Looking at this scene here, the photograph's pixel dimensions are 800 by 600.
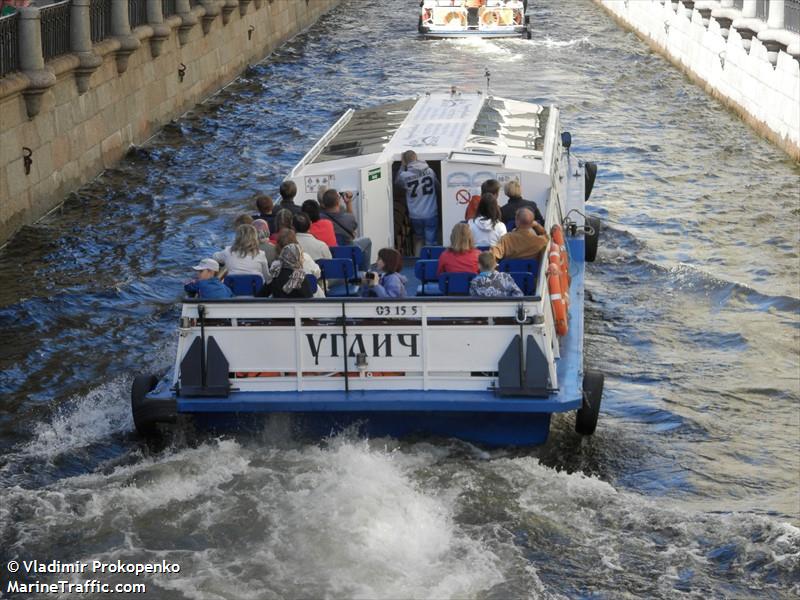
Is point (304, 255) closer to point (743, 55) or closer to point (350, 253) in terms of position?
point (350, 253)

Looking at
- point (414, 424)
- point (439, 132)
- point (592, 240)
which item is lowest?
point (592, 240)

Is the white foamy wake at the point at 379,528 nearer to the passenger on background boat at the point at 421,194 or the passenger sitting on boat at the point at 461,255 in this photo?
the passenger sitting on boat at the point at 461,255

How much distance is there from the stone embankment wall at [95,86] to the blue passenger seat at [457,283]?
29.0 feet

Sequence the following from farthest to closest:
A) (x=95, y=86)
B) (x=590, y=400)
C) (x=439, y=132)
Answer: (x=95, y=86) → (x=439, y=132) → (x=590, y=400)

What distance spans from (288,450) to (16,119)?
9.77 metres

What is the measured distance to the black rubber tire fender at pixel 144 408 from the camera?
12.2m

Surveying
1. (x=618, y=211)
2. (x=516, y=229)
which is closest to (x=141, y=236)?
(x=618, y=211)

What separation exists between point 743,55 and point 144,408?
21257 mm

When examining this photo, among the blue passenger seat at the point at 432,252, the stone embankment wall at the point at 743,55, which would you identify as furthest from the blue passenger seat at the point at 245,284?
the stone embankment wall at the point at 743,55

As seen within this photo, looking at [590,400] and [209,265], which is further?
[590,400]

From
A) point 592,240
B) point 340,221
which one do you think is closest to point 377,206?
point 340,221

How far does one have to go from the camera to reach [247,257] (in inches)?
510

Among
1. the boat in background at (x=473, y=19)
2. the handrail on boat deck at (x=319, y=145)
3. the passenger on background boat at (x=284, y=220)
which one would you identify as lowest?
the boat in background at (x=473, y=19)

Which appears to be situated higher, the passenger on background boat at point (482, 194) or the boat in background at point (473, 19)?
the passenger on background boat at point (482, 194)
